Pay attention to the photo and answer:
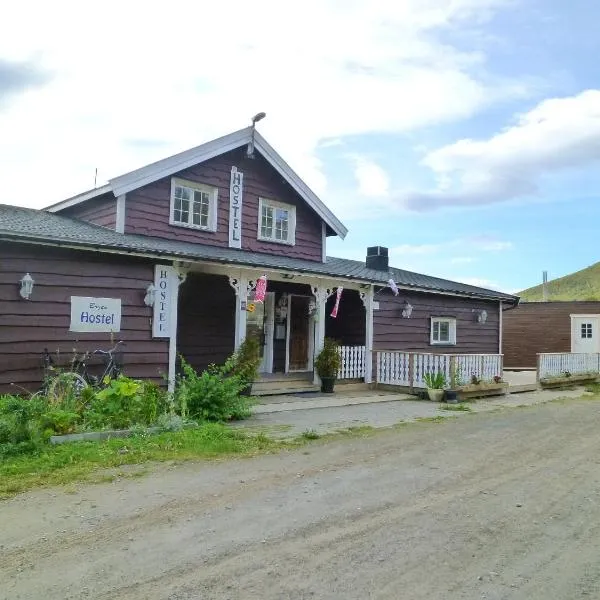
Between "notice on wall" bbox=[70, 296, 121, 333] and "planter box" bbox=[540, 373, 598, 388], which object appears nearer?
"notice on wall" bbox=[70, 296, 121, 333]

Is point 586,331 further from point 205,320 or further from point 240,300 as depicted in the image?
point 240,300

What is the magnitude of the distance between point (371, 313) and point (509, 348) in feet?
50.1

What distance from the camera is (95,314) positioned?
1115cm

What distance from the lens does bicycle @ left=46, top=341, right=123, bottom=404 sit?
957 cm

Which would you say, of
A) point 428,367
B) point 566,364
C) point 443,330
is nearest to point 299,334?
point 428,367

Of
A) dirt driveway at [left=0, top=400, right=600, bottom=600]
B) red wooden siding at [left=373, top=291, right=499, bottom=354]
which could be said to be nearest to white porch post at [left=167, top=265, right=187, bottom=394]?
dirt driveway at [left=0, top=400, right=600, bottom=600]

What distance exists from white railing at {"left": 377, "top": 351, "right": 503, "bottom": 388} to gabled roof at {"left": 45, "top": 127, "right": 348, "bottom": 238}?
14.5 feet

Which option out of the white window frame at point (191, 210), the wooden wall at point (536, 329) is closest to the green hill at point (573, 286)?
the wooden wall at point (536, 329)

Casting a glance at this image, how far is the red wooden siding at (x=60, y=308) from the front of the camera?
1012cm

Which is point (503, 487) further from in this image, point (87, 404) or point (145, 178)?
point (145, 178)

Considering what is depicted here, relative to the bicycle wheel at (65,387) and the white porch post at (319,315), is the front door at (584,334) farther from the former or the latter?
the bicycle wheel at (65,387)

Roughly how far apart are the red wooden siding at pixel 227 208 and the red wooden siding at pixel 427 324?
2.66 m

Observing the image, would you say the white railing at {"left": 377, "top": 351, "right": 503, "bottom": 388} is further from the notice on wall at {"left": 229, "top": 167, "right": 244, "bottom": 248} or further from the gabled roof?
the notice on wall at {"left": 229, "top": 167, "right": 244, "bottom": 248}

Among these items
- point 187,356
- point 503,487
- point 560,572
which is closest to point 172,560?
point 560,572
